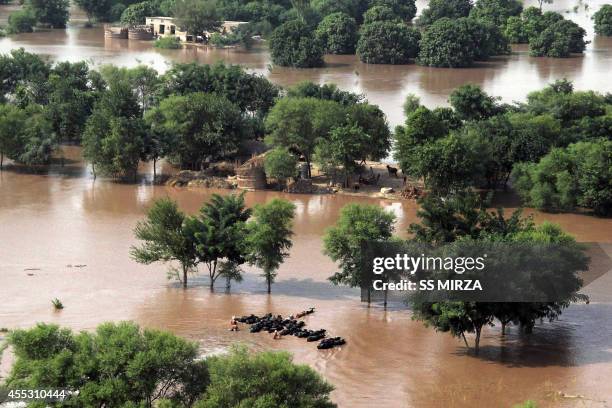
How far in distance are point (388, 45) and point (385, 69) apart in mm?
2224

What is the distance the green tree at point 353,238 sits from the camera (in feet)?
109

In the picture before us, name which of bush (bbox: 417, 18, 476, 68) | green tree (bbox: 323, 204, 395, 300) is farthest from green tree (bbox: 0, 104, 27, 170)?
bush (bbox: 417, 18, 476, 68)

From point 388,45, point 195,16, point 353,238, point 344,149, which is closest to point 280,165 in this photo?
point 344,149

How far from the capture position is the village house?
279 feet

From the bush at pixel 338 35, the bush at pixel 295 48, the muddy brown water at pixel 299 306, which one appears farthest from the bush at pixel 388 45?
the muddy brown water at pixel 299 306

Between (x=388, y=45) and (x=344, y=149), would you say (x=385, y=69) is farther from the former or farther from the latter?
(x=344, y=149)

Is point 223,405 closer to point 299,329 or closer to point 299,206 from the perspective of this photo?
point 299,329

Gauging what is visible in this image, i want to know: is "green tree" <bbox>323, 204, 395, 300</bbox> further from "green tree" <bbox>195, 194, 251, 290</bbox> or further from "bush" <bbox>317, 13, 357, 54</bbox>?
"bush" <bbox>317, 13, 357, 54</bbox>

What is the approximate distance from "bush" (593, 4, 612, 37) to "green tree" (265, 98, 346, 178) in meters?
46.5

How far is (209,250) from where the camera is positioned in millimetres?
34312

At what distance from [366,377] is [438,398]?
6.27 ft

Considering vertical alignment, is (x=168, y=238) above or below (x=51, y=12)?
below

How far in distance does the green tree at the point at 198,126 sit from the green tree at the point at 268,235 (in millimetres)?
14463

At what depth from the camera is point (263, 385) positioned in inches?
898
